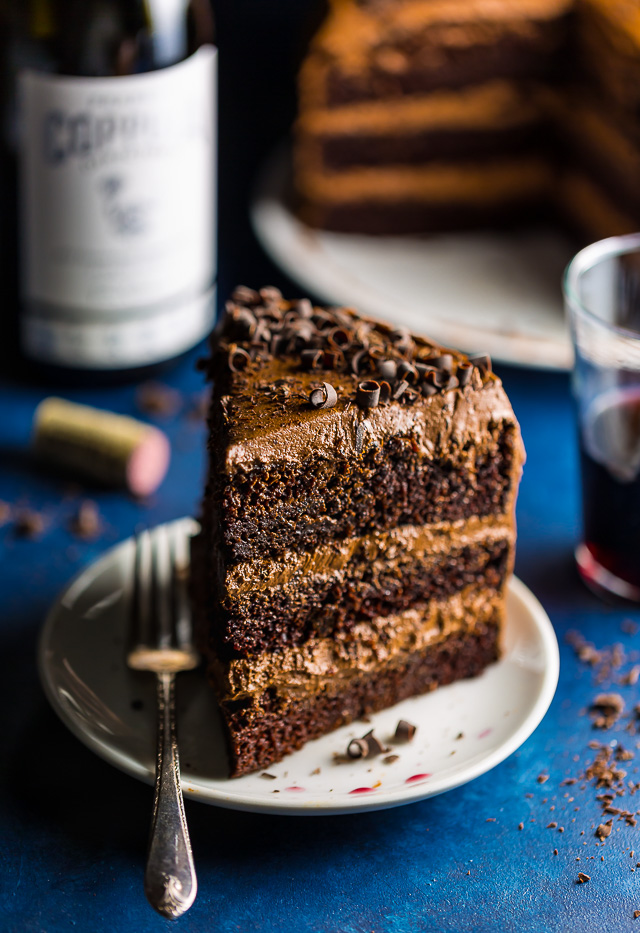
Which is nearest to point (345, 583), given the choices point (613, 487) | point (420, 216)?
point (613, 487)

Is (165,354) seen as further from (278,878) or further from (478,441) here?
(278,878)

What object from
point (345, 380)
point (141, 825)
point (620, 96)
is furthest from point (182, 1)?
point (141, 825)

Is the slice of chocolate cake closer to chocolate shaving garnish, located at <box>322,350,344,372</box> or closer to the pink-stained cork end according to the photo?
chocolate shaving garnish, located at <box>322,350,344,372</box>

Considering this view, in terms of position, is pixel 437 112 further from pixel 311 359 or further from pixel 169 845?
pixel 169 845

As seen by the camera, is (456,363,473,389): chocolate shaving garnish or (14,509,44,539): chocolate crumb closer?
(456,363,473,389): chocolate shaving garnish

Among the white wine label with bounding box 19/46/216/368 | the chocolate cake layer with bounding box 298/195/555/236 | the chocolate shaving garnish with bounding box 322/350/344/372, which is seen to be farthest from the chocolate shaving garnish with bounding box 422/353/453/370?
the chocolate cake layer with bounding box 298/195/555/236

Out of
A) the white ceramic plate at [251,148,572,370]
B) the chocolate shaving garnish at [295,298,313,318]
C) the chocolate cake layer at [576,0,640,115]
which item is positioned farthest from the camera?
the chocolate cake layer at [576,0,640,115]
